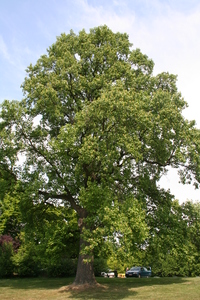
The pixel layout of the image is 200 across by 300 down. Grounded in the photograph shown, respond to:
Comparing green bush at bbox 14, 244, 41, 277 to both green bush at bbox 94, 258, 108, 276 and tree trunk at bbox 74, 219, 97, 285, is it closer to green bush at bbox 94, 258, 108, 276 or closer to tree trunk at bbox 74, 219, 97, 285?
green bush at bbox 94, 258, 108, 276

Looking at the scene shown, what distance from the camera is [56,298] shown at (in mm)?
15617

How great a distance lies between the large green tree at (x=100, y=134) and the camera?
56.2ft

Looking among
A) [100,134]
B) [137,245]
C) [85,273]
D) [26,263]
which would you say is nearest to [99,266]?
[26,263]

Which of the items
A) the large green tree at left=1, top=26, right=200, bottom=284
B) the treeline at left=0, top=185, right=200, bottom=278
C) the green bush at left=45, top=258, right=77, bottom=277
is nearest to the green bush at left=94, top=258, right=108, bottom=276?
the green bush at left=45, top=258, right=77, bottom=277

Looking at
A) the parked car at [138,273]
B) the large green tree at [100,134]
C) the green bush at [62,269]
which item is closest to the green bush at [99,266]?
the green bush at [62,269]

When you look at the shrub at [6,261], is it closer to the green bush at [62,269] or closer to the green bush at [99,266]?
the green bush at [62,269]

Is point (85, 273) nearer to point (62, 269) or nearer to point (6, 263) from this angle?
point (62, 269)

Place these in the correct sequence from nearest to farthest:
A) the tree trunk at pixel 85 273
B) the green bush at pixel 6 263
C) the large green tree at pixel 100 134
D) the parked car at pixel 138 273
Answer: the large green tree at pixel 100 134
the tree trunk at pixel 85 273
the green bush at pixel 6 263
the parked car at pixel 138 273

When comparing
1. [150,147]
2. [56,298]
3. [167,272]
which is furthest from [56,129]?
[167,272]

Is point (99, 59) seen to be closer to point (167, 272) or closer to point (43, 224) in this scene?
point (43, 224)

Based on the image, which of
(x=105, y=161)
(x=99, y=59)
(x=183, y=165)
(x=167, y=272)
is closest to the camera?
(x=105, y=161)

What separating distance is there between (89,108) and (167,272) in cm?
2019

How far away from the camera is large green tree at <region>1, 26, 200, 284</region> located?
17141 mm

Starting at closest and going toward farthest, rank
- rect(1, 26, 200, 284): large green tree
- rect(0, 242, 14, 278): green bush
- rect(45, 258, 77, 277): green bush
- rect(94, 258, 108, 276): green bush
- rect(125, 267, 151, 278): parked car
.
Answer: rect(1, 26, 200, 284): large green tree
rect(0, 242, 14, 278): green bush
rect(45, 258, 77, 277): green bush
rect(94, 258, 108, 276): green bush
rect(125, 267, 151, 278): parked car
